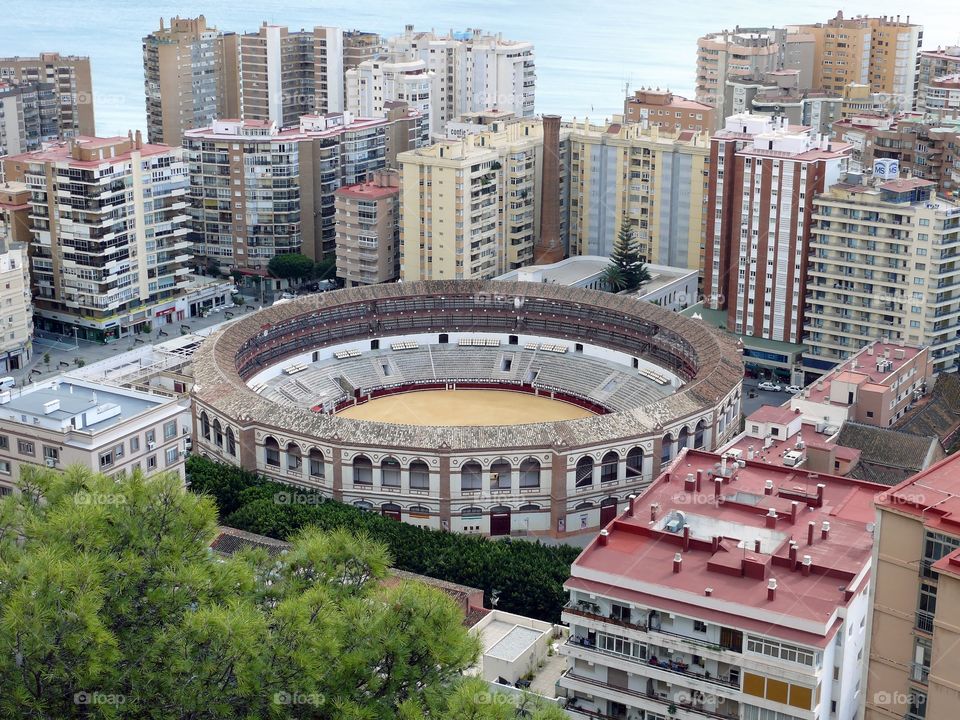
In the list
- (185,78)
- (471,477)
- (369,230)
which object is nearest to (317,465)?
(471,477)

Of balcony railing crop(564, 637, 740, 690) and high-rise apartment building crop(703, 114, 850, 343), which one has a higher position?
high-rise apartment building crop(703, 114, 850, 343)

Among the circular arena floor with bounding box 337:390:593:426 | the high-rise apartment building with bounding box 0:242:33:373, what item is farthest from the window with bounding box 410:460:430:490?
the high-rise apartment building with bounding box 0:242:33:373

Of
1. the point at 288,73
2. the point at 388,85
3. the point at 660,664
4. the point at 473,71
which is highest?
the point at 473,71

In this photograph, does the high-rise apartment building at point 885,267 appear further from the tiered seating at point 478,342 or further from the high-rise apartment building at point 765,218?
the tiered seating at point 478,342

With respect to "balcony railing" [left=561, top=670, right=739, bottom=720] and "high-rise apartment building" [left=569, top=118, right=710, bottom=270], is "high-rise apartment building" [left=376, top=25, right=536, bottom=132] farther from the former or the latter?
"balcony railing" [left=561, top=670, right=739, bottom=720]

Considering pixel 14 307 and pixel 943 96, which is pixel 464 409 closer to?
pixel 14 307

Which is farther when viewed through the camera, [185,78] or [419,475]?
[185,78]
